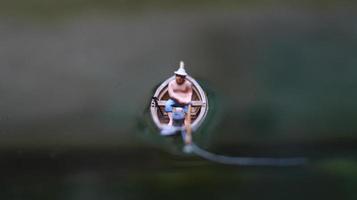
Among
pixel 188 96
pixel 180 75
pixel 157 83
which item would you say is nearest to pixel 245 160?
pixel 188 96

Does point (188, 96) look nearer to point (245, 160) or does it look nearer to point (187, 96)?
point (187, 96)

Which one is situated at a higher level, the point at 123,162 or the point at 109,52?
the point at 109,52

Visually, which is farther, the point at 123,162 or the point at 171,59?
the point at 171,59

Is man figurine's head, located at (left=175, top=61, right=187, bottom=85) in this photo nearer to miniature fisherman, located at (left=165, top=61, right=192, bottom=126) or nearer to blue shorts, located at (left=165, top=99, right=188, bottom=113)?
miniature fisherman, located at (left=165, top=61, right=192, bottom=126)

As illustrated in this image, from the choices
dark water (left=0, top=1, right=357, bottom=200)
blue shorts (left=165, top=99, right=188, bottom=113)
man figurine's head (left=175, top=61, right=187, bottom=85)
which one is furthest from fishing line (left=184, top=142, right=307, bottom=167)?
man figurine's head (left=175, top=61, right=187, bottom=85)

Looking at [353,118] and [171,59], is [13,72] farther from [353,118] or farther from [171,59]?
[353,118]

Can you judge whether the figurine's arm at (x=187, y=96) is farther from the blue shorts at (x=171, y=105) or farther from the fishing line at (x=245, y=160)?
the fishing line at (x=245, y=160)

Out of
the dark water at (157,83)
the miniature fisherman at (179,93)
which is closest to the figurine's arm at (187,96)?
the miniature fisherman at (179,93)

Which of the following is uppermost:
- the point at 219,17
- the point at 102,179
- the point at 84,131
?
the point at 219,17

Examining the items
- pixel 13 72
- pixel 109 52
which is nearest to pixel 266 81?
pixel 109 52
